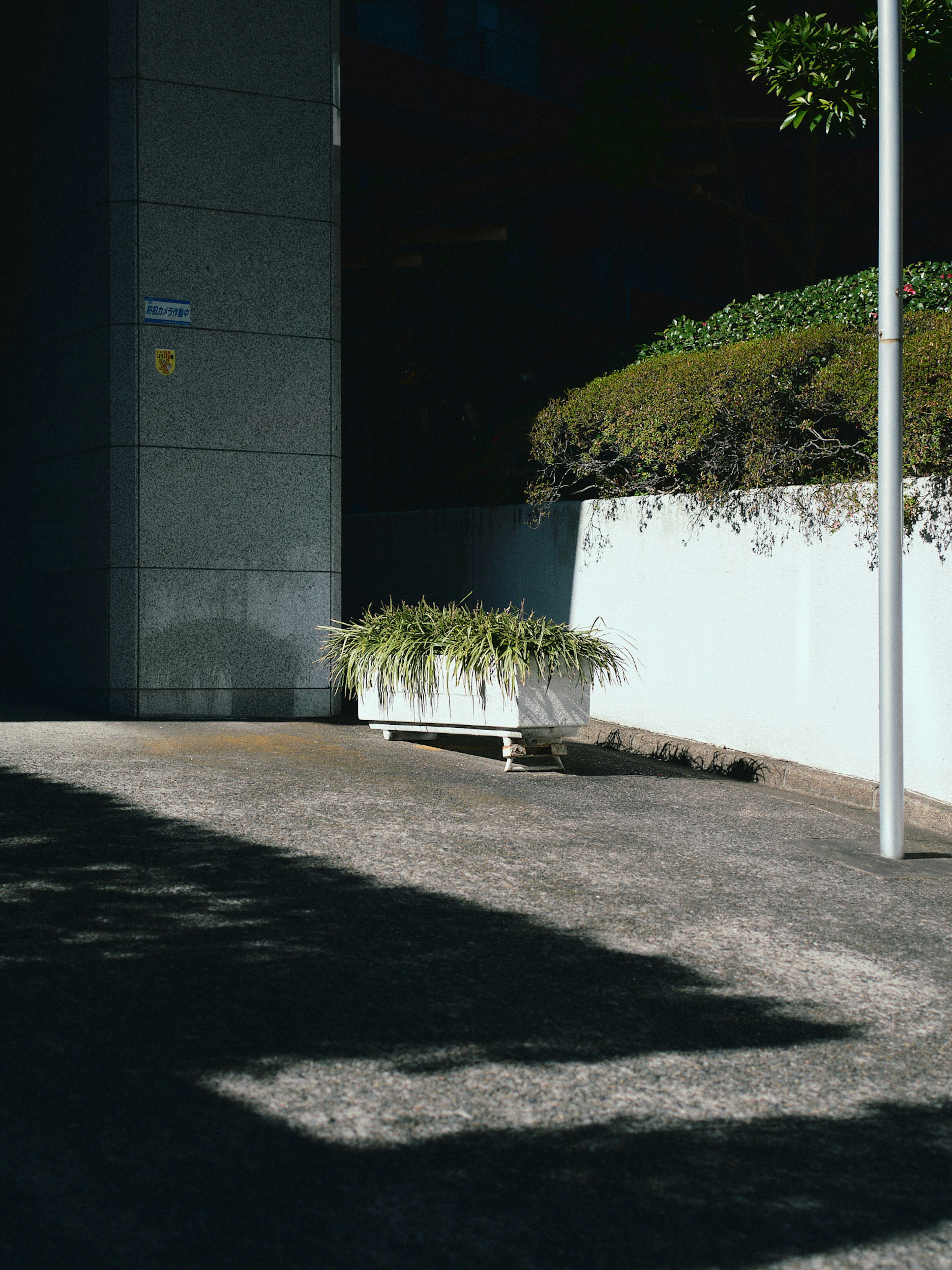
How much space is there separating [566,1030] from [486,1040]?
10.8 inches

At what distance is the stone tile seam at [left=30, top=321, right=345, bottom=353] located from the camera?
10688mm

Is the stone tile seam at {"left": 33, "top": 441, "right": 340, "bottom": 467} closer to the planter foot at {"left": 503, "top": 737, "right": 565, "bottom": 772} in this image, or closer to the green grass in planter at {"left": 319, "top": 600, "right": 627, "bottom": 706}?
the green grass in planter at {"left": 319, "top": 600, "right": 627, "bottom": 706}

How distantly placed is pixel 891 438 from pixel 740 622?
3.01 m

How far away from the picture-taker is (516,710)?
8.53 meters

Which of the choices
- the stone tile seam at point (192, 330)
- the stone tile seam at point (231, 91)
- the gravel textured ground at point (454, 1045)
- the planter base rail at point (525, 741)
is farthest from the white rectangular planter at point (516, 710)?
the stone tile seam at point (231, 91)

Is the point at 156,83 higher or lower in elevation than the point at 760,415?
higher

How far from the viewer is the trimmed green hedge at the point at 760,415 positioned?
8.02m

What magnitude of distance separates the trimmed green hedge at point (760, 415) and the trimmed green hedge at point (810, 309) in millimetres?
536

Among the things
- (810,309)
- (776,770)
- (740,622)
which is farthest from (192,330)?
(776,770)

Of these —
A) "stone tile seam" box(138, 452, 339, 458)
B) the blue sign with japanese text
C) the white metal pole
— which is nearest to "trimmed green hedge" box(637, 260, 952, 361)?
the white metal pole

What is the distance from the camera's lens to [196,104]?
1080cm

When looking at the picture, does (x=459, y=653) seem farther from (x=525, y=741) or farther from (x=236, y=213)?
(x=236, y=213)

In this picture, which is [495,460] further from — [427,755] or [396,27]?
[396,27]

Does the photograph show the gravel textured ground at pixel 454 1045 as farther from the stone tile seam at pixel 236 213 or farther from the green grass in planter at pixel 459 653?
the stone tile seam at pixel 236 213
